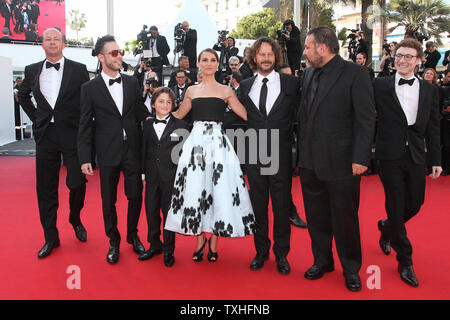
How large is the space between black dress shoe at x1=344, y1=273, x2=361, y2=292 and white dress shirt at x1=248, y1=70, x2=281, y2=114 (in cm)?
131

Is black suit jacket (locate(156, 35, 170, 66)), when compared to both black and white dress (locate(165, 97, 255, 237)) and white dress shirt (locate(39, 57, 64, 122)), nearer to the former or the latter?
white dress shirt (locate(39, 57, 64, 122))

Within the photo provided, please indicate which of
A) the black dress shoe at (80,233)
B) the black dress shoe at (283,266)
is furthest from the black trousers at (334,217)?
the black dress shoe at (80,233)

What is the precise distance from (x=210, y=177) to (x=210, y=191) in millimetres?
110

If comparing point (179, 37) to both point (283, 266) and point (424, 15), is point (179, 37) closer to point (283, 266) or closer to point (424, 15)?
point (283, 266)

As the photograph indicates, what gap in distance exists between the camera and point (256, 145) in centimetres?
324

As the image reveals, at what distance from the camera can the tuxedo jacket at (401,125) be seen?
3090mm

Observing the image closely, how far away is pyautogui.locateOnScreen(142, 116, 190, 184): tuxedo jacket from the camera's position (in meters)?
3.46

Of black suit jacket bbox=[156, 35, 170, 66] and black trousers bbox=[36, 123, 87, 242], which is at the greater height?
black suit jacket bbox=[156, 35, 170, 66]

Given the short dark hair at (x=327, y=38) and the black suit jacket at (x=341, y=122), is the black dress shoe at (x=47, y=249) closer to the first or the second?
the black suit jacket at (x=341, y=122)

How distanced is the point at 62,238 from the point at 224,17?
2312 inches

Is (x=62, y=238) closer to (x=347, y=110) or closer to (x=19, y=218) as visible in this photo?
(x=19, y=218)

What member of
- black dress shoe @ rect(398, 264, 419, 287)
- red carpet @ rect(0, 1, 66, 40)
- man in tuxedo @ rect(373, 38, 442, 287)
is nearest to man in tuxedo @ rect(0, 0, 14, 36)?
red carpet @ rect(0, 1, 66, 40)

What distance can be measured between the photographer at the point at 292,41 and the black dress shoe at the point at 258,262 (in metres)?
6.41
